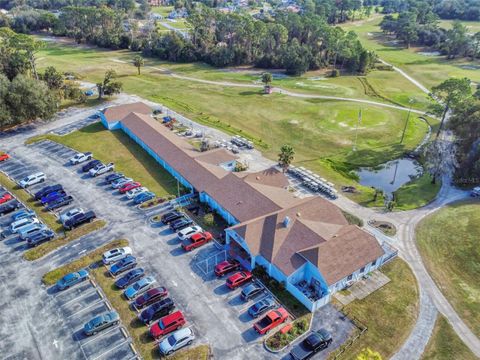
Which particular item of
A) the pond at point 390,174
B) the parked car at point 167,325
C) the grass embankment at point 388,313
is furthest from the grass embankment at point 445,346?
the pond at point 390,174

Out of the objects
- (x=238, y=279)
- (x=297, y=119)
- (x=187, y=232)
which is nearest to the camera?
(x=238, y=279)

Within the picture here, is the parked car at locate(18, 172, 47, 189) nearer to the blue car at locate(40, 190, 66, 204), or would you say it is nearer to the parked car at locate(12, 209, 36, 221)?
the blue car at locate(40, 190, 66, 204)

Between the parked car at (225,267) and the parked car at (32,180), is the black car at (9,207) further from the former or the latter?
the parked car at (225,267)

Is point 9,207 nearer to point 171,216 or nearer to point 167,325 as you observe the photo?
point 171,216

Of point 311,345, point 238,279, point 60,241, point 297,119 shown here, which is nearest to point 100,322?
point 238,279

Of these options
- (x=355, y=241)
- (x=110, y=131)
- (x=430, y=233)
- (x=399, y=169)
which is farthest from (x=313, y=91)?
(x=355, y=241)
